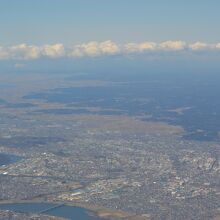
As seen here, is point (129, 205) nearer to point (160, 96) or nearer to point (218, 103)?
point (218, 103)

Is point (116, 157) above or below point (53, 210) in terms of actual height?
above

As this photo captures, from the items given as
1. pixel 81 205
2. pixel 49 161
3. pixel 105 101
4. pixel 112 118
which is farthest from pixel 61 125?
pixel 81 205

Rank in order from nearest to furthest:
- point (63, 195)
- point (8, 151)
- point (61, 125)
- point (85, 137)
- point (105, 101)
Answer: point (63, 195) → point (8, 151) → point (85, 137) → point (61, 125) → point (105, 101)

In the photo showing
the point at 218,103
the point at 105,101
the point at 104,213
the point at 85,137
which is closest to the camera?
the point at 104,213

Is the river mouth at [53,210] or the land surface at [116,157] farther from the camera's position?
the land surface at [116,157]

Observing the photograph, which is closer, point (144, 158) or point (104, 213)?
point (104, 213)

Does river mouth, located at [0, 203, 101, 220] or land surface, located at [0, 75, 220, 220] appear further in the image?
land surface, located at [0, 75, 220, 220]

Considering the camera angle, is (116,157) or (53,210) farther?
(116,157)
